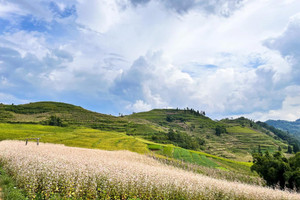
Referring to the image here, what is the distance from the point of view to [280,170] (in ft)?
130

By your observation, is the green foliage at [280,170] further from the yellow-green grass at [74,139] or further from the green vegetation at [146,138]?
the yellow-green grass at [74,139]

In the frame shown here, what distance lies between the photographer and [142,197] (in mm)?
12570

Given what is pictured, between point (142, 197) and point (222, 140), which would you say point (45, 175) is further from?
point (222, 140)

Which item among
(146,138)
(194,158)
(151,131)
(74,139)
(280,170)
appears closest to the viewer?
(280,170)

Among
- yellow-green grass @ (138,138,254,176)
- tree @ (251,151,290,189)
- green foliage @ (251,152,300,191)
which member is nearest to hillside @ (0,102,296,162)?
yellow-green grass @ (138,138,254,176)

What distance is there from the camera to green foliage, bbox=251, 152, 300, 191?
1458 inches

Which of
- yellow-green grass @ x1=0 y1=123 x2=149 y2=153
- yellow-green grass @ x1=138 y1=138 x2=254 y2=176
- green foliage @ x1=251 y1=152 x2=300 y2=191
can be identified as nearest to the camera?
green foliage @ x1=251 y1=152 x2=300 y2=191

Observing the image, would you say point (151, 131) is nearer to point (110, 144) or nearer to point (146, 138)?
point (146, 138)

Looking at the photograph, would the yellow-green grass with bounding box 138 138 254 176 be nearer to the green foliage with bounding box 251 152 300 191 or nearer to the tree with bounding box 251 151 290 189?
the tree with bounding box 251 151 290 189

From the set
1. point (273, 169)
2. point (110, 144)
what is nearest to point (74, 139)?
point (110, 144)

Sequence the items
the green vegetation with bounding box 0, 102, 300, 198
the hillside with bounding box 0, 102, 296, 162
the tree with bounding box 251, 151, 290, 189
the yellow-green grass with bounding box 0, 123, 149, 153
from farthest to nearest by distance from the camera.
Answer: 1. the hillside with bounding box 0, 102, 296, 162
2. the yellow-green grass with bounding box 0, 123, 149, 153
3. the green vegetation with bounding box 0, 102, 300, 198
4. the tree with bounding box 251, 151, 290, 189

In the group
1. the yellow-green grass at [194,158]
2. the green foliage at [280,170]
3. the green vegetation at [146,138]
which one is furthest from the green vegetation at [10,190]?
the yellow-green grass at [194,158]

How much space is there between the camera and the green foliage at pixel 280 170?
3703cm

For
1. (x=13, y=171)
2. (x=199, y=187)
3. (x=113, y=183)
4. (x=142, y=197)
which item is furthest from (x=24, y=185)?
(x=199, y=187)
